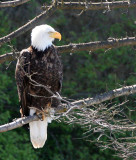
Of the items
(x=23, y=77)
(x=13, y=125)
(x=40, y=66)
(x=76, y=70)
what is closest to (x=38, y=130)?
(x=23, y=77)

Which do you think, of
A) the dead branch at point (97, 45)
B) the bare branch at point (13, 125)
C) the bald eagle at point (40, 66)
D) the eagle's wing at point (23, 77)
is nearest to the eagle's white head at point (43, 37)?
the bald eagle at point (40, 66)

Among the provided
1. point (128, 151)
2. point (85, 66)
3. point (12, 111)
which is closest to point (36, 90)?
point (128, 151)

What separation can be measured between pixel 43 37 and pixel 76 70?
374 cm

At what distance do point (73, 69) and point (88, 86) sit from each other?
0.56 meters

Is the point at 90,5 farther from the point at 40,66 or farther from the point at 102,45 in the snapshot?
the point at 40,66

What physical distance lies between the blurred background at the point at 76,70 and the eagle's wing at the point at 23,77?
2.19 meters

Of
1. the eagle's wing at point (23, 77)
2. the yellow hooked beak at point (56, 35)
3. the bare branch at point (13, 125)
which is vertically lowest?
the bare branch at point (13, 125)

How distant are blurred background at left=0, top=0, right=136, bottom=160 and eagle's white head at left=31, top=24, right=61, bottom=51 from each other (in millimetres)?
2422

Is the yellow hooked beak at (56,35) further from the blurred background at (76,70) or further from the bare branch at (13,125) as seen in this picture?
the blurred background at (76,70)

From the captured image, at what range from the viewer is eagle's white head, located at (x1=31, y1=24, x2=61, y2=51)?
5.79 meters

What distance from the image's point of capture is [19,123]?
202 inches

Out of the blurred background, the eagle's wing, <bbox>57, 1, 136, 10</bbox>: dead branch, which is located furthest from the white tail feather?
the blurred background

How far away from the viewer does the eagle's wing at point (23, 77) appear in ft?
18.7

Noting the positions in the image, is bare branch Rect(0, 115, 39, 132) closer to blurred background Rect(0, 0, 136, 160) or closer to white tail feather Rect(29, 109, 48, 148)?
white tail feather Rect(29, 109, 48, 148)
